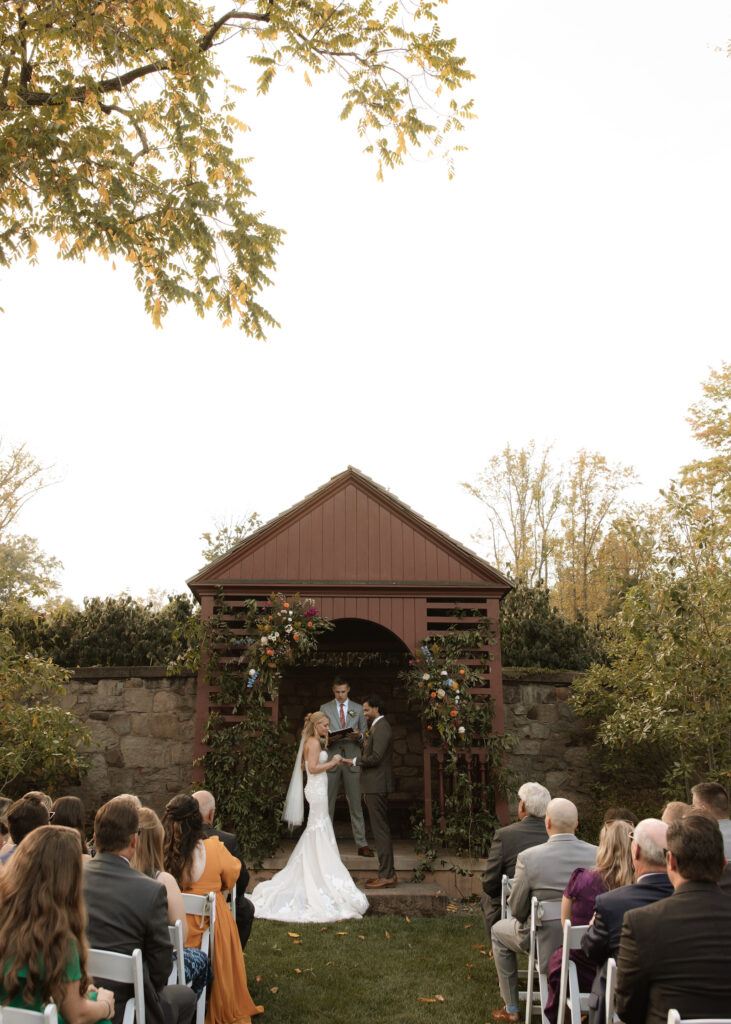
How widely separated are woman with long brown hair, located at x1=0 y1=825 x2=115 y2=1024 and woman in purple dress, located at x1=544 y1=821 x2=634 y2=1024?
2.41 meters

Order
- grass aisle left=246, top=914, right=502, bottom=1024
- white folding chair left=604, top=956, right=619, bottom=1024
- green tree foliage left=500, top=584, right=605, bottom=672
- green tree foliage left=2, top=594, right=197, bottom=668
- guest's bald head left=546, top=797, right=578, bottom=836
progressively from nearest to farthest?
white folding chair left=604, top=956, right=619, bottom=1024 → guest's bald head left=546, top=797, right=578, bottom=836 → grass aisle left=246, top=914, right=502, bottom=1024 → green tree foliage left=2, top=594, right=197, bottom=668 → green tree foliage left=500, top=584, right=605, bottom=672

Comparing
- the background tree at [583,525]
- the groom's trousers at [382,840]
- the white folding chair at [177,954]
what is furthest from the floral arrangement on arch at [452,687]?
the background tree at [583,525]

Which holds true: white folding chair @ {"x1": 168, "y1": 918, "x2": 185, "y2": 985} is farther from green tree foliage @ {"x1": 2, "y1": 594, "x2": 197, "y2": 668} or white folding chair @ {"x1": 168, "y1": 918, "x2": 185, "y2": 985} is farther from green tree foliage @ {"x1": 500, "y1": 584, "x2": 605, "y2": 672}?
green tree foliage @ {"x1": 500, "y1": 584, "x2": 605, "y2": 672}

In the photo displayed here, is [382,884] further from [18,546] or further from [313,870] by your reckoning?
[18,546]

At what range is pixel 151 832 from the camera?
398 cm

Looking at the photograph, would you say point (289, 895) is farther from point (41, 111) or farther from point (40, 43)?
point (40, 43)

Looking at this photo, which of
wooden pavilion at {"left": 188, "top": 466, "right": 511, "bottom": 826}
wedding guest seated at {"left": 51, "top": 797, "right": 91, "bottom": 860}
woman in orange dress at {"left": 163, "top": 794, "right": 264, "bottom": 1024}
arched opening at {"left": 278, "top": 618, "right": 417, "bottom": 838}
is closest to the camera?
wedding guest seated at {"left": 51, "top": 797, "right": 91, "bottom": 860}

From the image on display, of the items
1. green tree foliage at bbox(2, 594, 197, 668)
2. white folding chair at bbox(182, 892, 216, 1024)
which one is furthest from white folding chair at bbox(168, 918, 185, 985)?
green tree foliage at bbox(2, 594, 197, 668)

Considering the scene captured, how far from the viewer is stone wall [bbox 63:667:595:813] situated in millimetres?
10180

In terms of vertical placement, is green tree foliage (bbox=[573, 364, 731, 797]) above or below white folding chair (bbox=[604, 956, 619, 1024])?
above

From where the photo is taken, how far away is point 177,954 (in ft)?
13.0

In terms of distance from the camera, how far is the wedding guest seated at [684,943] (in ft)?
9.09

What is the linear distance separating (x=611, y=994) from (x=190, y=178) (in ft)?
22.9

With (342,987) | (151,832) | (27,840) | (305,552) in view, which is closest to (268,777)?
(305,552)
